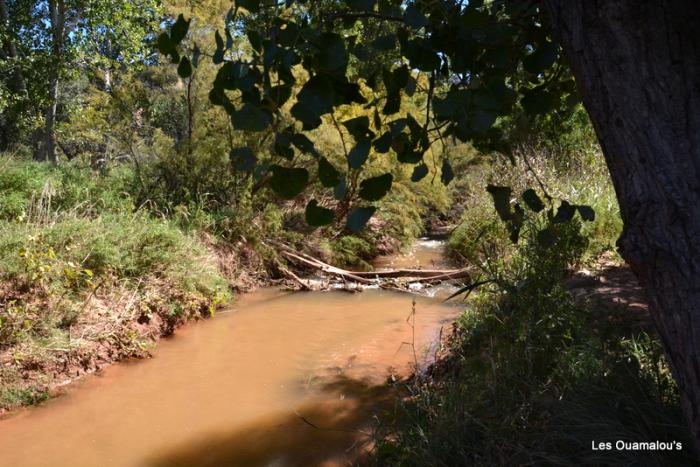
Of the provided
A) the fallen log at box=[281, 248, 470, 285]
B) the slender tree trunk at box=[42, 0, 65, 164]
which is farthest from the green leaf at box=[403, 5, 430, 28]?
the slender tree trunk at box=[42, 0, 65, 164]

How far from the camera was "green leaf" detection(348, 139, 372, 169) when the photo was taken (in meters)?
1.44

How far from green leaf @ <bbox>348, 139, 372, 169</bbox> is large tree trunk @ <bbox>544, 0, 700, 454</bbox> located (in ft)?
1.80

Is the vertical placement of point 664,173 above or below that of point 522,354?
above

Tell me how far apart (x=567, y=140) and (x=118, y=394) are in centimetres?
910

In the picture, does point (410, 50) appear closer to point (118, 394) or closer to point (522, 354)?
point (522, 354)

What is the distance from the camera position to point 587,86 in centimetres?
141

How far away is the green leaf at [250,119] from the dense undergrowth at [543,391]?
112 centimetres

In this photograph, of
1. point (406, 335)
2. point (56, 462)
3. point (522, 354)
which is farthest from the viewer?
point (406, 335)

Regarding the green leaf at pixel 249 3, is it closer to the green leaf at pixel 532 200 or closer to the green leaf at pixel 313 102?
the green leaf at pixel 313 102

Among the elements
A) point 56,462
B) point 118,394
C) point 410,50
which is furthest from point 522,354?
point 118,394

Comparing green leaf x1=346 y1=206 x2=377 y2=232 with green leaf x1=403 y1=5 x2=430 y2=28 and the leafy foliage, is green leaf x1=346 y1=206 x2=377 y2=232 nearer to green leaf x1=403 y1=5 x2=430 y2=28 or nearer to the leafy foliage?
the leafy foliage

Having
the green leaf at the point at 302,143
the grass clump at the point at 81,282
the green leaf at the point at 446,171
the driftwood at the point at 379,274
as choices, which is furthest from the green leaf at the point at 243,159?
the driftwood at the point at 379,274

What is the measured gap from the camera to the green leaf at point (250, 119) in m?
1.32

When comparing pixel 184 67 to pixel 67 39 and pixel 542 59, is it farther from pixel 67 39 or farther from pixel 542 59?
pixel 67 39
